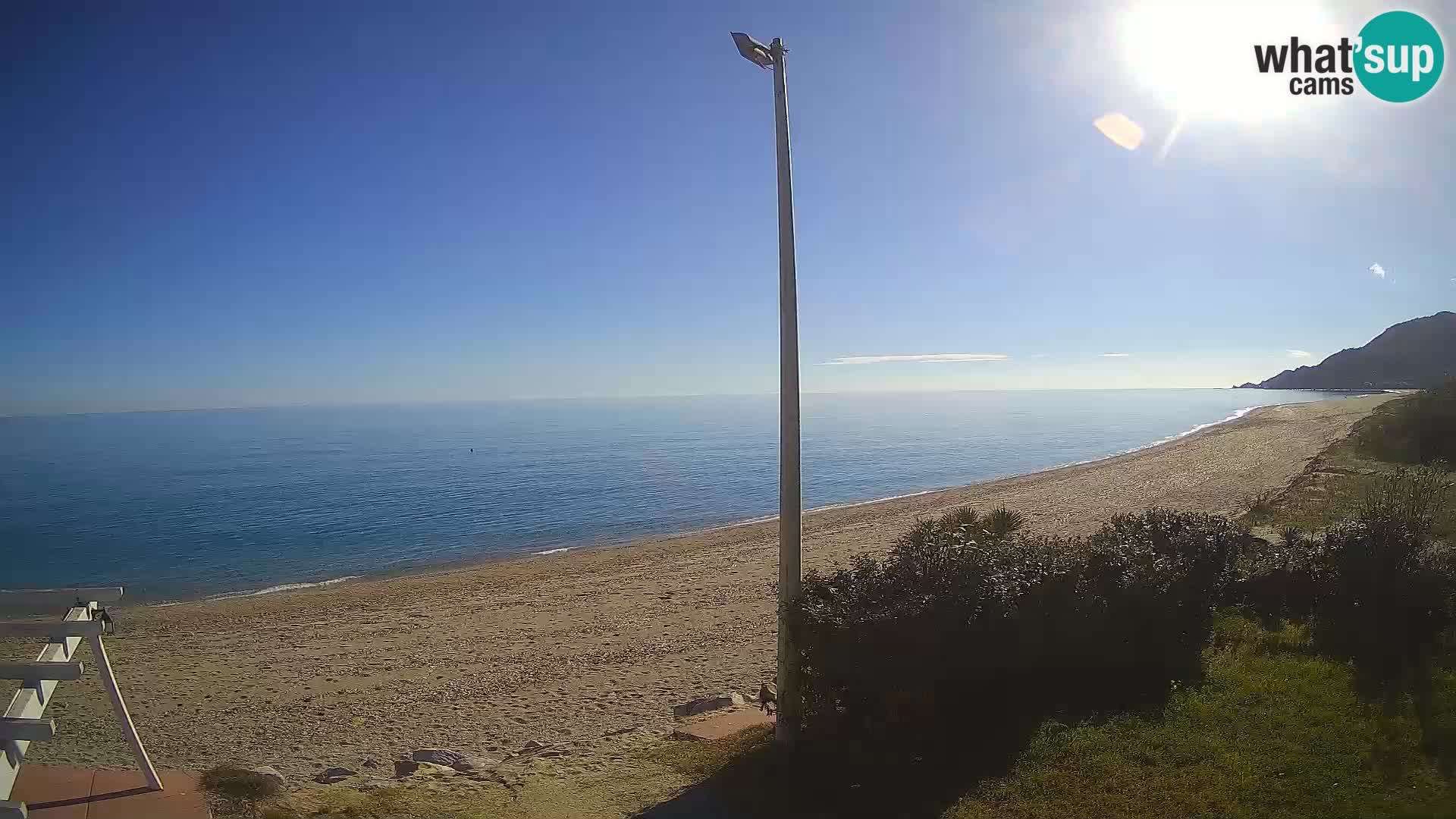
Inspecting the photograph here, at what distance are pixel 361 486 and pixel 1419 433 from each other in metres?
57.0

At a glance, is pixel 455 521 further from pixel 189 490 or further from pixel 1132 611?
pixel 1132 611

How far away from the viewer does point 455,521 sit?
36625mm

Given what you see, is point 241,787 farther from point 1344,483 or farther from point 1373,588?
point 1344,483

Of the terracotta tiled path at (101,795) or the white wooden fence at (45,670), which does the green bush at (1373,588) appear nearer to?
the terracotta tiled path at (101,795)

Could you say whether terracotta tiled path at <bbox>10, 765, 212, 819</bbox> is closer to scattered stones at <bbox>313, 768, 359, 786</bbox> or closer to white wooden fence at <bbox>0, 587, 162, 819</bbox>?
white wooden fence at <bbox>0, 587, 162, 819</bbox>

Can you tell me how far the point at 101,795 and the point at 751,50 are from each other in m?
7.48

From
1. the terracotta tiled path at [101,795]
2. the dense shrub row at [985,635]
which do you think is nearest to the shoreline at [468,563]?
the terracotta tiled path at [101,795]

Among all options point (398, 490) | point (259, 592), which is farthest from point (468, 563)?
point (398, 490)

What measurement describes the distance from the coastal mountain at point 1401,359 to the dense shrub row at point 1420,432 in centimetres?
4338

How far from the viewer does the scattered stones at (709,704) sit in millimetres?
9617

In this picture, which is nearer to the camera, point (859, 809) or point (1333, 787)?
point (1333, 787)

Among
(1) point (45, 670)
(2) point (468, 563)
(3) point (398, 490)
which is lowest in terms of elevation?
(2) point (468, 563)

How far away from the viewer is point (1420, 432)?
88.5 feet

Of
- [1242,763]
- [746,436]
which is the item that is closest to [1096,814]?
[1242,763]
